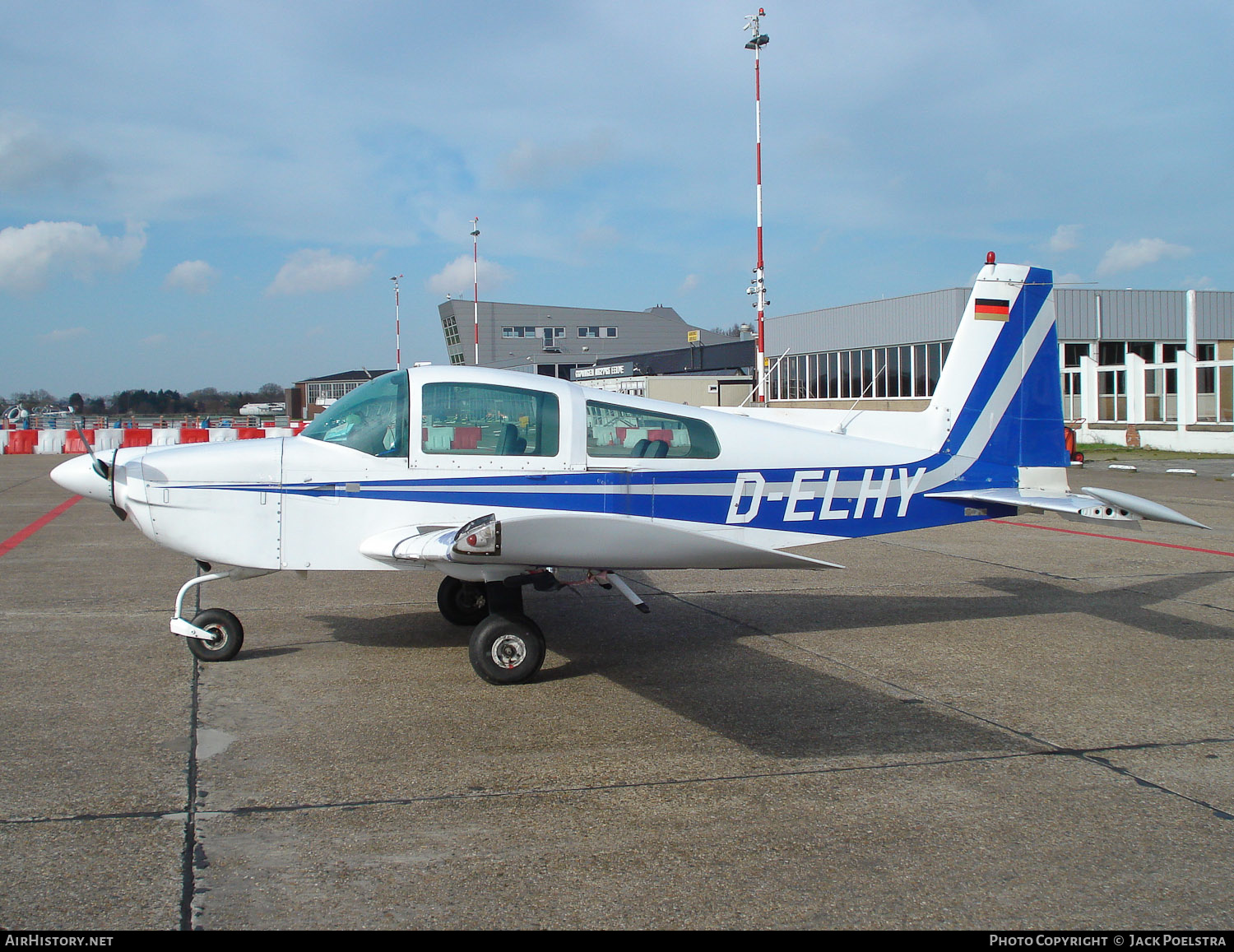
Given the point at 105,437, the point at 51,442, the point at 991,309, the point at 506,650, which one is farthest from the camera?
the point at 51,442

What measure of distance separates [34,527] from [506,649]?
10.2 metres

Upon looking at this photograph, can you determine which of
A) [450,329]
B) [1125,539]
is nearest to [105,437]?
[1125,539]

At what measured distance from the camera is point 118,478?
557 cm

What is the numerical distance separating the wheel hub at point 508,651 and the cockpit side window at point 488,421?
1146 millimetres

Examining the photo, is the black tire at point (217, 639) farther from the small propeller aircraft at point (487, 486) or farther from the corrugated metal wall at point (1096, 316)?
the corrugated metal wall at point (1096, 316)

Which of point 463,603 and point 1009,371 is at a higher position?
point 1009,371

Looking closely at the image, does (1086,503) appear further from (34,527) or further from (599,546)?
(34,527)

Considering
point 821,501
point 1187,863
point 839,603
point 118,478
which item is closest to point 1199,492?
point 839,603

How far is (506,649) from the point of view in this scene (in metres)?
5.33

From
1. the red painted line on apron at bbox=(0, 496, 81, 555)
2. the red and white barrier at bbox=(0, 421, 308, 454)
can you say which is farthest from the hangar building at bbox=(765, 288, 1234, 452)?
the red painted line on apron at bbox=(0, 496, 81, 555)

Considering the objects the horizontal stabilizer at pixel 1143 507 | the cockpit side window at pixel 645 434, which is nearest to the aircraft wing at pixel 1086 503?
the horizontal stabilizer at pixel 1143 507

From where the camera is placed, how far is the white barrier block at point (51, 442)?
3042 cm

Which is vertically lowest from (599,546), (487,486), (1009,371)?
(599,546)
